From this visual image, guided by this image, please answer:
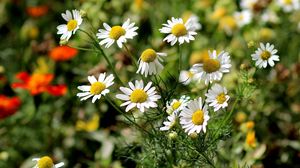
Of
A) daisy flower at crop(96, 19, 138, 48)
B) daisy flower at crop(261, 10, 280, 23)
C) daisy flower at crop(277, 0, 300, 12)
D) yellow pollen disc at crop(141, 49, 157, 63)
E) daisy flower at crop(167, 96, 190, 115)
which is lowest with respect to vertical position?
daisy flower at crop(167, 96, 190, 115)

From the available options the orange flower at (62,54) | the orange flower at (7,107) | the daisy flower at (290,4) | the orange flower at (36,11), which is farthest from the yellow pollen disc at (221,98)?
the orange flower at (36,11)

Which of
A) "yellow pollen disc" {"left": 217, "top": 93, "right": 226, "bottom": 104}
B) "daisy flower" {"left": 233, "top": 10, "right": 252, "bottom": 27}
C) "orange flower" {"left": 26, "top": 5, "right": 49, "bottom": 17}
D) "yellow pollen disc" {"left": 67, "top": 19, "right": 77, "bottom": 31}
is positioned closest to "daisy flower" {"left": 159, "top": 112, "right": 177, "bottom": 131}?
"yellow pollen disc" {"left": 217, "top": 93, "right": 226, "bottom": 104}

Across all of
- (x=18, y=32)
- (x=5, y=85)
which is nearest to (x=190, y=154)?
(x=5, y=85)

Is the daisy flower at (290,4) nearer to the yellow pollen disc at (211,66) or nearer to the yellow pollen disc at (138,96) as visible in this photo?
the yellow pollen disc at (211,66)

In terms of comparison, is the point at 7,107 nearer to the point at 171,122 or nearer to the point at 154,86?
the point at 154,86

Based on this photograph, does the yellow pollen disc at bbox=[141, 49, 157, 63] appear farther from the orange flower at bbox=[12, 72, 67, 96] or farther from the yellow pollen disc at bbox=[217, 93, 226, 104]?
the orange flower at bbox=[12, 72, 67, 96]

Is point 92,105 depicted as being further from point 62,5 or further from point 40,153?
point 62,5

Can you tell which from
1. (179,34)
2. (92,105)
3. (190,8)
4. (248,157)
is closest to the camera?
(179,34)
